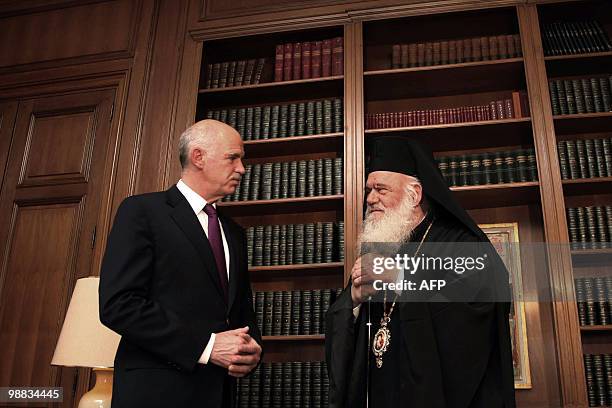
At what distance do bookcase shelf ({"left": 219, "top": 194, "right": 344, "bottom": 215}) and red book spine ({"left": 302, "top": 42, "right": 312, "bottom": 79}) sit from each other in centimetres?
84

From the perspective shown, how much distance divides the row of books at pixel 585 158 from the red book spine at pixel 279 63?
173cm

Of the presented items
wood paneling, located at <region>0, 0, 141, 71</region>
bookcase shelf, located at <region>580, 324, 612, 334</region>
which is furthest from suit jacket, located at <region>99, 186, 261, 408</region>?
wood paneling, located at <region>0, 0, 141, 71</region>

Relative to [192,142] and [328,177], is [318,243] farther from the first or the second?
[192,142]

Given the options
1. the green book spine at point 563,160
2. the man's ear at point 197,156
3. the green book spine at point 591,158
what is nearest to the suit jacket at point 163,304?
the man's ear at point 197,156

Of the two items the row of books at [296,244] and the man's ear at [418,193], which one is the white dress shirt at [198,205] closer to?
the man's ear at [418,193]

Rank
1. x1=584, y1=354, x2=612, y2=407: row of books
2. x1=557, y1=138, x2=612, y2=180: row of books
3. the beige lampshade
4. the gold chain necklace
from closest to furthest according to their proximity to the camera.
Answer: the gold chain necklace, the beige lampshade, x1=584, y1=354, x2=612, y2=407: row of books, x1=557, y1=138, x2=612, y2=180: row of books

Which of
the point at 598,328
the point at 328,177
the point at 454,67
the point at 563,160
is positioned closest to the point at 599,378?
the point at 598,328

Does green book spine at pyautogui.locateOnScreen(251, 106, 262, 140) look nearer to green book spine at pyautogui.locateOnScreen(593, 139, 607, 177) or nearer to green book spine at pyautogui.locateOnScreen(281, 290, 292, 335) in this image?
green book spine at pyautogui.locateOnScreen(281, 290, 292, 335)

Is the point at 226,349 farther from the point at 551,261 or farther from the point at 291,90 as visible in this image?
the point at 291,90

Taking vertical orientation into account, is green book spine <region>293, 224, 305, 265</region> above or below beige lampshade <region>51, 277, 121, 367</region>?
above

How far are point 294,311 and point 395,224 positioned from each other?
3.83 ft

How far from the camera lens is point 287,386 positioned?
321 centimetres

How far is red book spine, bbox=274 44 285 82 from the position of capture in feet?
12.7

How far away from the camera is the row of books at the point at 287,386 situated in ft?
10.4
